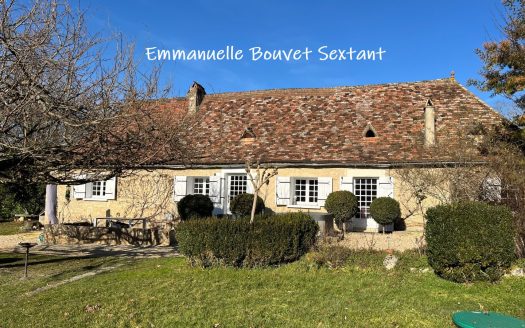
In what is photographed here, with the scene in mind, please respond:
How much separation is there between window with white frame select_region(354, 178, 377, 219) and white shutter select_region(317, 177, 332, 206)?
98 cm

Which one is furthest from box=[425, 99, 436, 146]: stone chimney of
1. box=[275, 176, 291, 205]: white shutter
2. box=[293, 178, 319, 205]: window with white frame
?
box=[275, 176, 291, 205]: white shutter

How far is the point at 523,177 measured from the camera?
8.51 m

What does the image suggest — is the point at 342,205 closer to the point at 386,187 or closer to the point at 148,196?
the point at 386,187

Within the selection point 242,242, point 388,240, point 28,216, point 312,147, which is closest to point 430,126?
point 312,147

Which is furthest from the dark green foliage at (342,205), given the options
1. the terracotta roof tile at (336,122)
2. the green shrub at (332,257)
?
the green shrub at (332,257)

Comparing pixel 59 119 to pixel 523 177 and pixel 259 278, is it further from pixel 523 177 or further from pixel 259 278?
pixel 523 177

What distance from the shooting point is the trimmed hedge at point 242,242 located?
8.75 m

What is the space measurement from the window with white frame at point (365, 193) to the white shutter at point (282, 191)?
93.8 inches

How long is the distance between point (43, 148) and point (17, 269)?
3713mm

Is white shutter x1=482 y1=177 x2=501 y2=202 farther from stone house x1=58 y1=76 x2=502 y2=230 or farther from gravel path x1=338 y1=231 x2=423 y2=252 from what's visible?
stone house x1=58 y1=76 x2=502 y2=230

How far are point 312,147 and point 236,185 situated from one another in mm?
3243

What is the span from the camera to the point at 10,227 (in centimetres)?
2023

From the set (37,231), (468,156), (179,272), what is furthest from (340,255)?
(37,231)

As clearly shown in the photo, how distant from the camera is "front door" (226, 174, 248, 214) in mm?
17036
